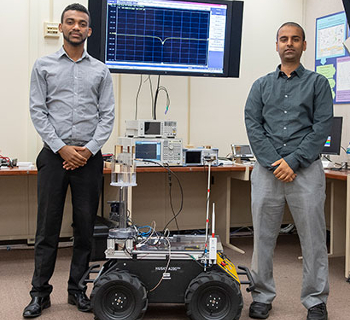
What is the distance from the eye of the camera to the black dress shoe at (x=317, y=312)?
2.71 meters

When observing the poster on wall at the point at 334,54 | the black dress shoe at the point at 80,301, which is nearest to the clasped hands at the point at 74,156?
the black dress shoe at the point at 80,301

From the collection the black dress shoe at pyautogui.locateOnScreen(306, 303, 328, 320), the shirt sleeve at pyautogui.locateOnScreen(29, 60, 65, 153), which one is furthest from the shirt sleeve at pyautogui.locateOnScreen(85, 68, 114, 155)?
the black dress shoe at pyautogui.locateOnScreen(306, 303, 328, 320)

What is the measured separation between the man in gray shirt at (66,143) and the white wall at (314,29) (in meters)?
2.86

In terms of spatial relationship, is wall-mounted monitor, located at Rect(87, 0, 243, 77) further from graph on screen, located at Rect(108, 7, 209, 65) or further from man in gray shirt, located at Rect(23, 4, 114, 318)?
man in gray shirt, located at Rect(23, 4, 114, 318)

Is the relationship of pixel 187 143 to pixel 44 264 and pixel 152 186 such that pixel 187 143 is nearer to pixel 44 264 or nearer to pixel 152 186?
pixel 152 186

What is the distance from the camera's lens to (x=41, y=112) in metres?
2.78

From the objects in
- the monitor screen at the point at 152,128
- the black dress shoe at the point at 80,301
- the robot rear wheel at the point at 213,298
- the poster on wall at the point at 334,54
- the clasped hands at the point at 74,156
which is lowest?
the black dress shoe at the point at 80,301

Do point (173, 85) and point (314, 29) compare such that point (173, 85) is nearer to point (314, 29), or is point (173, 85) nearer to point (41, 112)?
point (314, 29)

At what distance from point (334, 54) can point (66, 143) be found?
128 inches

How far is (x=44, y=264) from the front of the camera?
2.81 metres

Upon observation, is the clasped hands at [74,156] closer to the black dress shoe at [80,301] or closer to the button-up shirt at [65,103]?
the button-up shirt at [65,103]

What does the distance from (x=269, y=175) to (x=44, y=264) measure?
136 centimetres

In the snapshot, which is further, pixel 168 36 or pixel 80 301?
pixel 168 36

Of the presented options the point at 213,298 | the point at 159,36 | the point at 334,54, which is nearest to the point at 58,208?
the point at 213,298
